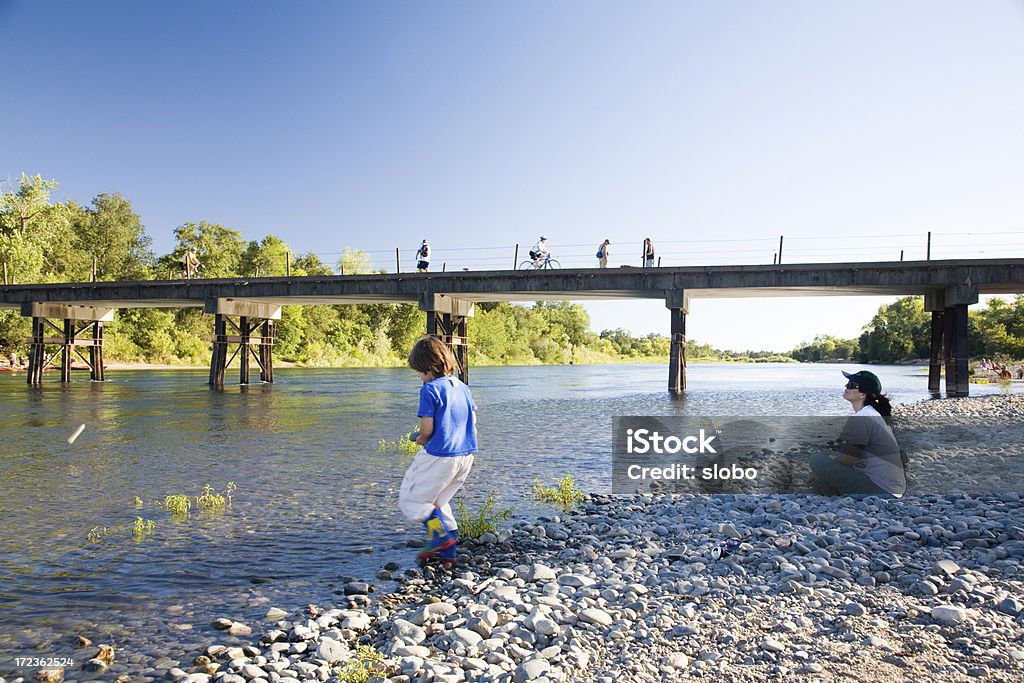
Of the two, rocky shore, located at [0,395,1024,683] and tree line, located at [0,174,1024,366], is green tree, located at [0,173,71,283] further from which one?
rocky shore, located at [0,395,1024,683]

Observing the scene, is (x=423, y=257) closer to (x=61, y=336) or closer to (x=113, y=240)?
(x=61, y=336)

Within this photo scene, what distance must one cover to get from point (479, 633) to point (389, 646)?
0.64 m

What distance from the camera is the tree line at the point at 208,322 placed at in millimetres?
56594

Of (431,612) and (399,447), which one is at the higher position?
(431,612)

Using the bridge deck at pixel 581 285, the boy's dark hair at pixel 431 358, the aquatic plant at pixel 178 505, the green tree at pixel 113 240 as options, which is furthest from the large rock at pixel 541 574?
the green tree at pixel 113 240

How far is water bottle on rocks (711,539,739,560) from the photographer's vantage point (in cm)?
697

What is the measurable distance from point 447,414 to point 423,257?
33220 mm

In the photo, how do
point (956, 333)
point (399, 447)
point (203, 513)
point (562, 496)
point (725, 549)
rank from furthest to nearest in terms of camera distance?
point (956, 333), point (399, 447), point (562, 496), point (203, 513), point (725, 549)

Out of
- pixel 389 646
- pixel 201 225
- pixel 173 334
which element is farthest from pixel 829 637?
pixel 201 225

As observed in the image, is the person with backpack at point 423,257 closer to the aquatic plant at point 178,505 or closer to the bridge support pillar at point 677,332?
the bridge support pillar at point 677,332

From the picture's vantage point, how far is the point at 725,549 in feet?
23.4

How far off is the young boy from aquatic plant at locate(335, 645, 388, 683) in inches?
69.0

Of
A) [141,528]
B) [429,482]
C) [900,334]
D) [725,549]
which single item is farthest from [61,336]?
[900,334]

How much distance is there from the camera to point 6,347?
218 feet
